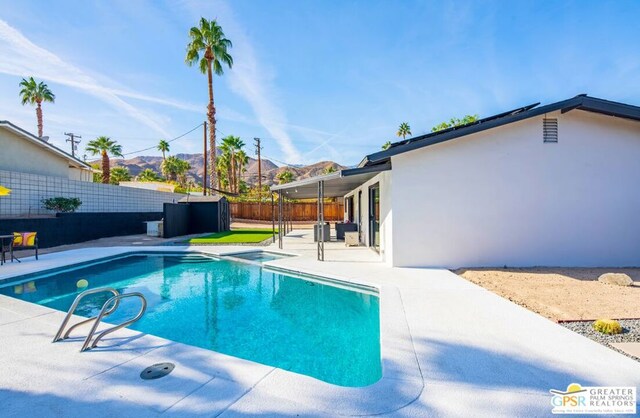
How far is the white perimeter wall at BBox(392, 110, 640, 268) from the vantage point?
27.4 ft

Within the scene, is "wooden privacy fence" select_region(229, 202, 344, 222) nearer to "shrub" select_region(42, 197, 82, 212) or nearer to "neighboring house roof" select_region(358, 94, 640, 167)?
"shrub" select_region(42, 197, 82, 212)

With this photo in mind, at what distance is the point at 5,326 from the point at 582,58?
56.0 feet

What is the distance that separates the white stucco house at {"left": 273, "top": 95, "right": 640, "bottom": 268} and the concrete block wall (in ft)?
42.9

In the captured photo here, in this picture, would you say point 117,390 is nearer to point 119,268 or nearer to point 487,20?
point 119,268

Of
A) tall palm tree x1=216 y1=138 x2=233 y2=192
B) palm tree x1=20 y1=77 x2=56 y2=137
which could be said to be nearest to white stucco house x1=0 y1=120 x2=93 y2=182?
palm tree x1=20 y1=77 x2=56 y2=137

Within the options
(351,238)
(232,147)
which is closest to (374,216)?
(351,238)

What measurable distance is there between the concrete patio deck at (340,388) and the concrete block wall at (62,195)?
10.4 meters

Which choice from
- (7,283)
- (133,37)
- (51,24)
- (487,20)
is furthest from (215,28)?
(7,283)

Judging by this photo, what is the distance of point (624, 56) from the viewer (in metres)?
9.97

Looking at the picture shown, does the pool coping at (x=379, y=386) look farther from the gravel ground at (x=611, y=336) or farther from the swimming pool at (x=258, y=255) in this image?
the swimming pool at (x=258, y=255)

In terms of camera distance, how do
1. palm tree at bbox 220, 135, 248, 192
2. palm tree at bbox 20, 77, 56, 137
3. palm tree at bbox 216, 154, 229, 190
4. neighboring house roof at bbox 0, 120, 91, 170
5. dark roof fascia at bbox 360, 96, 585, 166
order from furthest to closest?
1. palm tree at bbox 216, 154, 229, 190
2. palm tree at bbox 220, 135, 248, 192
3. palm tree at bbox 20, 77, 56, 137
4. neighboring house roof at bbox 0, 120, 91, 170
5. dark roof fascia at bbox 360, 96, 585, 166

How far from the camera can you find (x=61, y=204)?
531 inches

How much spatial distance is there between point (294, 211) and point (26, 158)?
20351mm

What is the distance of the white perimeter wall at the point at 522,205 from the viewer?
834 centimetres
